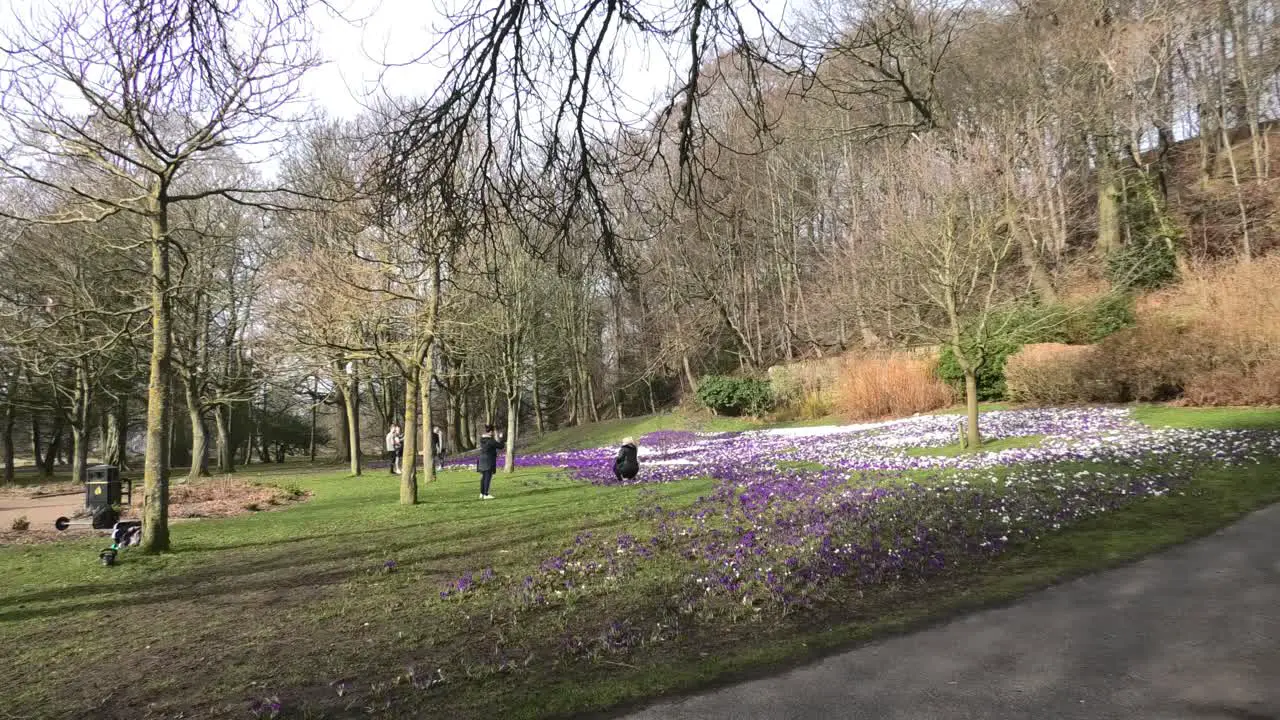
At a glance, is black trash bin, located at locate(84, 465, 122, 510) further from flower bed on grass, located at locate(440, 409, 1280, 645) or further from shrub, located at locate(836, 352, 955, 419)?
shrub, located at locate(836, 352, 955, 419)

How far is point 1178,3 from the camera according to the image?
70.7 feet

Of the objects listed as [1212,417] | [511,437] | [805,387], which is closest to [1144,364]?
[1212,417]

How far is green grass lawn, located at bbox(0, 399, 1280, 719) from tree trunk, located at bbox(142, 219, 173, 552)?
1.32ft

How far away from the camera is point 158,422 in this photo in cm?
885

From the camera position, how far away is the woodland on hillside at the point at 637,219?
450 cm

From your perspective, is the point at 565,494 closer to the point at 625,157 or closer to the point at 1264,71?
the point at 625,157

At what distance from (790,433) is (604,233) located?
60.8 feet

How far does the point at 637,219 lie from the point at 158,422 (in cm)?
680

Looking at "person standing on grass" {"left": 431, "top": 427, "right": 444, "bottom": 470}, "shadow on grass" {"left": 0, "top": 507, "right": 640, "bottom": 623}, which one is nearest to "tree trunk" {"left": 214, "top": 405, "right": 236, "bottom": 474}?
"person standing on grass" {"left": 431, "top": 427, "right": 444, "bottom": 470}

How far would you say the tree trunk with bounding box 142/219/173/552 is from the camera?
348 inches

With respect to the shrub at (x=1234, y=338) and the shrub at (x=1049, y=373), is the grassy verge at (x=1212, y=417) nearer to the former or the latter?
the shrub at (x=1234, y=338)

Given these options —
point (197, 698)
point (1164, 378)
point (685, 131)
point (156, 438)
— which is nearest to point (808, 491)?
point (685, 131)

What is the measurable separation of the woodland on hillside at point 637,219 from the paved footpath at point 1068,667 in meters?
2.78

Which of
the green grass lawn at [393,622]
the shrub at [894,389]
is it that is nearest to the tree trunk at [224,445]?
the green grass lawn at [393,622]
